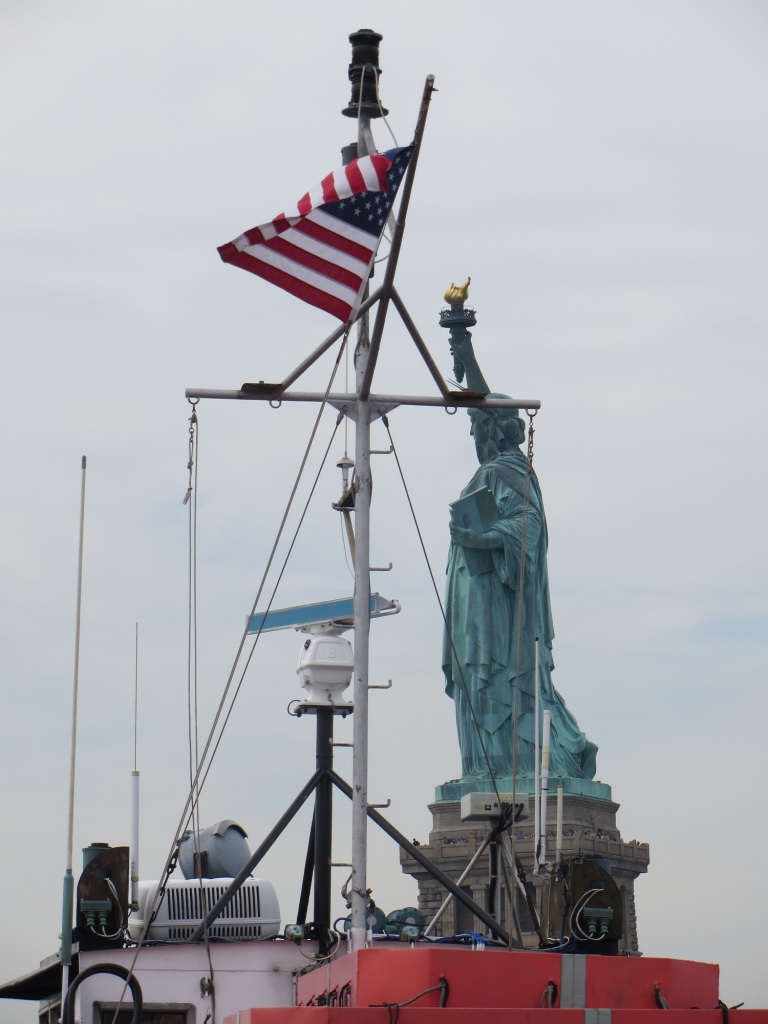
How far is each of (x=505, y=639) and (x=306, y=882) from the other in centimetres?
2703

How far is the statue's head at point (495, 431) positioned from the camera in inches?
1645

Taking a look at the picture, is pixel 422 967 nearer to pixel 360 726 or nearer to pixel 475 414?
pixel 360 726

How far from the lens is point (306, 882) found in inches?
559

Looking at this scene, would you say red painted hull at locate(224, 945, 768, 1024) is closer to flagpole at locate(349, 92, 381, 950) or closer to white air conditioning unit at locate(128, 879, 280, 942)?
flagpole at locate(349, 92, 381, 950)

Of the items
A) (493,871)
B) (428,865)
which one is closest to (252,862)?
(428,865)

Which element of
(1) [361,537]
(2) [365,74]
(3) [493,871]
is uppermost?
(2) [365,74]

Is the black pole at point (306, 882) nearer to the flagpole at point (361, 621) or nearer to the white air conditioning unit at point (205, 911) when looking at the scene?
the white air conditioning unit at point (205, 911)

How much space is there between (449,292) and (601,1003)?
3226 cm

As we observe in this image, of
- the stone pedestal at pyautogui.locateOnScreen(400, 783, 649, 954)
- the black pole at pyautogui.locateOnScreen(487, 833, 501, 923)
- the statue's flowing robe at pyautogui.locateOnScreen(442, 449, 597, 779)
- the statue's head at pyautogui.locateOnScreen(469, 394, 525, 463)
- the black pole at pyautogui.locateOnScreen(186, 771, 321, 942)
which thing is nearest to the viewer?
the black pole at pyautogui.locateOnScreen(186, 771, 321, 942)

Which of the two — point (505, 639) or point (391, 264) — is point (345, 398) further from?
point (505, 639)

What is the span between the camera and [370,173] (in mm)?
12484

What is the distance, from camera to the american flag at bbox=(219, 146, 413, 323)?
12570mm

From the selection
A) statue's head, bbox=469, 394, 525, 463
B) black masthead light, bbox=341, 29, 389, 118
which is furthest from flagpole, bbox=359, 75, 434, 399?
statue's head, bbox=469, 394, 525, 463

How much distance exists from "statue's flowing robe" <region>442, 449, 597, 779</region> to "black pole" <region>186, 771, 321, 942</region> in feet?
85.1
